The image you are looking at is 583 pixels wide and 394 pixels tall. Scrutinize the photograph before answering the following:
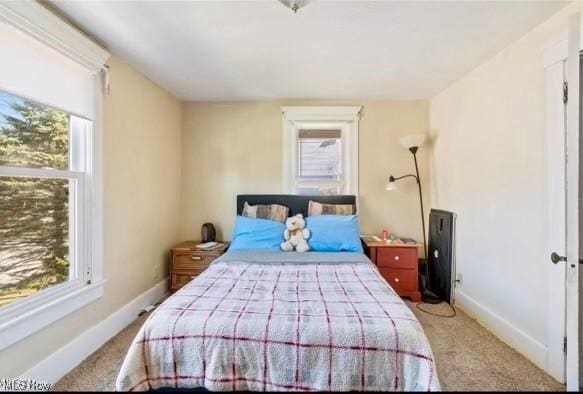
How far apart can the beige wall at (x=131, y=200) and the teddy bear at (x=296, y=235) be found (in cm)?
144

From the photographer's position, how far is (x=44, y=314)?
1.82m

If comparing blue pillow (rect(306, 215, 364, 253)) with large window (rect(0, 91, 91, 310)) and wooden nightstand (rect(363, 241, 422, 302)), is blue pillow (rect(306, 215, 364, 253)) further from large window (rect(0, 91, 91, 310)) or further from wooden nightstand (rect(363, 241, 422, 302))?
large window (rect(0, 91, 91, 310))

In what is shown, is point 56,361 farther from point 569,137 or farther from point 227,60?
point 569,137

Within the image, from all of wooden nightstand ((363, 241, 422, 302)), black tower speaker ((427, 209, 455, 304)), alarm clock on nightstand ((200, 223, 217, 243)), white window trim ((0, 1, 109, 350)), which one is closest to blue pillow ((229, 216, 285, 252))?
alarm clock on nightstand ((200, 223, 217, 243))

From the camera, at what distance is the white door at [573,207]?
1.34 meters

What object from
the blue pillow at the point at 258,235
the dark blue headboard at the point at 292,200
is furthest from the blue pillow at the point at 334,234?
the dark blue headboard at the point at 292,200

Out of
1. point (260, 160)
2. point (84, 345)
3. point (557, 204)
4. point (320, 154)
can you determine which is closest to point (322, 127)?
point (320, 154)

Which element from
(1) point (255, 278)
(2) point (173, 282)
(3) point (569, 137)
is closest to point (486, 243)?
(3) point (569, 137)

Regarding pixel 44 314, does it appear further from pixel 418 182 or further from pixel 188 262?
pixel 418 182

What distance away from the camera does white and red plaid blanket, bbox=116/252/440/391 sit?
4.30 ft

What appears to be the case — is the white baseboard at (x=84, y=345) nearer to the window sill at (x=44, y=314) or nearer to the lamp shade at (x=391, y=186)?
the window sill at (x=44, y=314)

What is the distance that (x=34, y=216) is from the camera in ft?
6.22

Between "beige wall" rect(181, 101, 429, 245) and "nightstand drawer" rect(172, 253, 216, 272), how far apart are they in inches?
22.0

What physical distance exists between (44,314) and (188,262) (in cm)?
154
